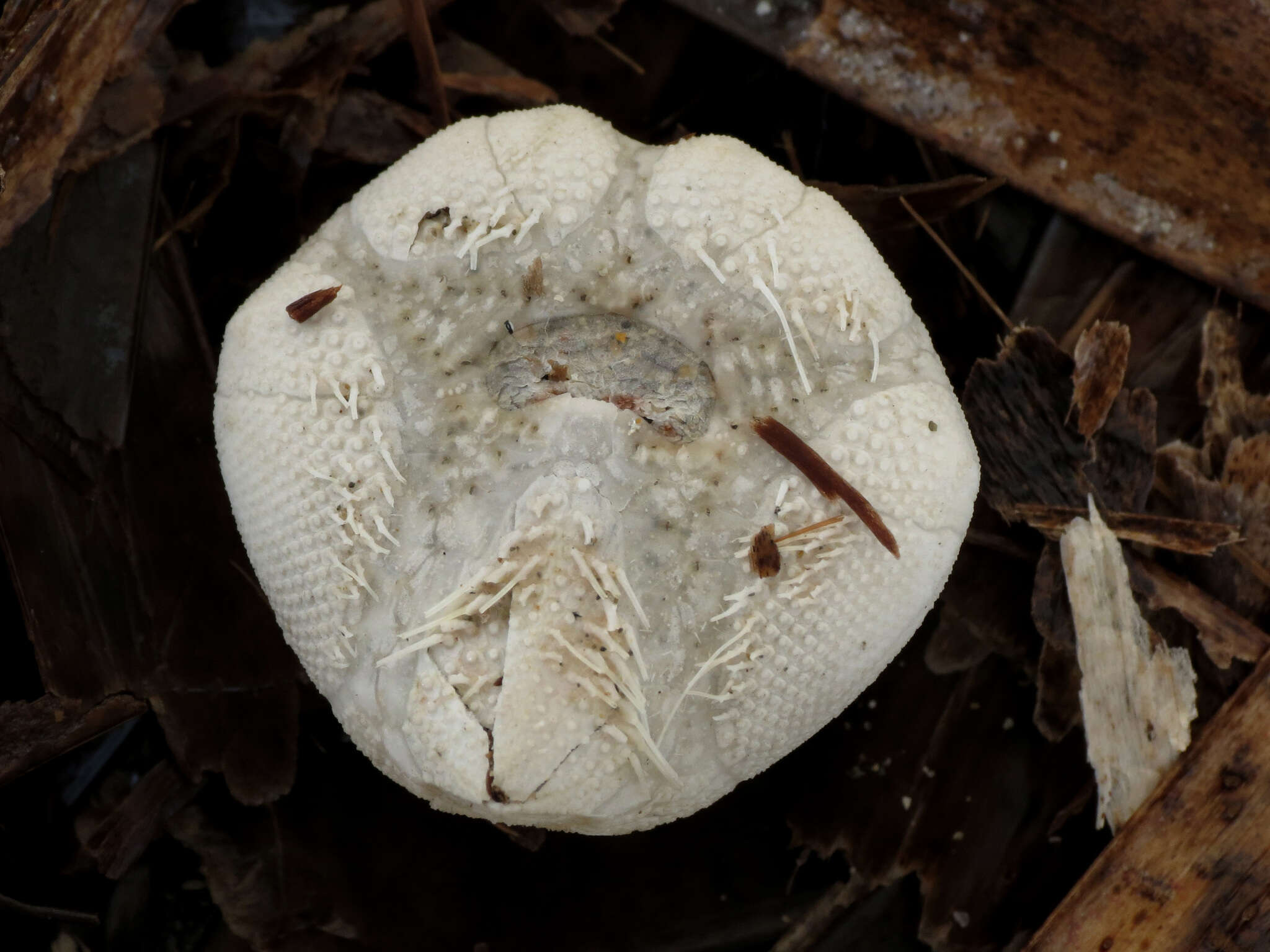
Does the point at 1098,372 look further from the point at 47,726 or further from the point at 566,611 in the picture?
the point at 47,726

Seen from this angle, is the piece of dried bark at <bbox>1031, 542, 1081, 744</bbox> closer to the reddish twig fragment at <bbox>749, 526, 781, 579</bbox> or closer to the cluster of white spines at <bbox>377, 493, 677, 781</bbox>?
the reddish twig fragment at <bbox>749, 526, 781, 579</bbox>

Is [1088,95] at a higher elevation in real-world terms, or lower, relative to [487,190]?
lower

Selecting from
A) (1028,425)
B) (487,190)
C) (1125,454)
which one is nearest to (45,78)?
(487,190)

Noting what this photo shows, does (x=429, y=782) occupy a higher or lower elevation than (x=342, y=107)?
lower

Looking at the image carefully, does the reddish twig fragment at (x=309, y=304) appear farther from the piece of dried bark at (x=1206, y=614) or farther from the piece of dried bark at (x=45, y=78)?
the piece of dried bark at (x=1206, y=614)

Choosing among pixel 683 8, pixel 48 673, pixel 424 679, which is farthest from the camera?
pixel 683 8

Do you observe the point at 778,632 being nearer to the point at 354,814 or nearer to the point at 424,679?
the point at 424,679

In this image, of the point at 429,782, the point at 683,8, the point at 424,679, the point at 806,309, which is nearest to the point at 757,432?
the point at 806,309
